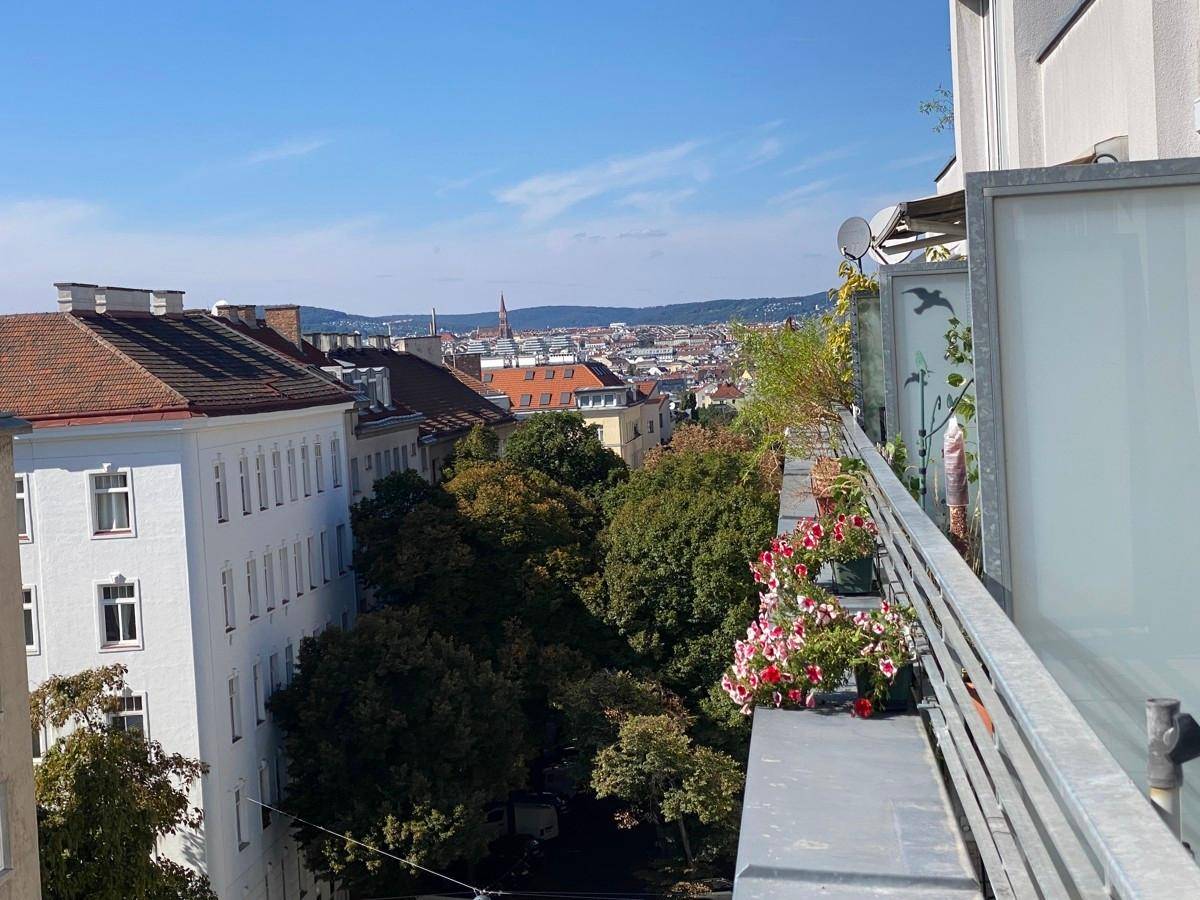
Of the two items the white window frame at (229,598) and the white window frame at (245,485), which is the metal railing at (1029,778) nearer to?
the white window frame at (229,598)

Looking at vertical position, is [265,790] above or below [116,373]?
below

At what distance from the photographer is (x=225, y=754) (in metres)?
28.6

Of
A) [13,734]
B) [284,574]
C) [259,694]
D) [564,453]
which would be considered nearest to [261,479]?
[284,574]

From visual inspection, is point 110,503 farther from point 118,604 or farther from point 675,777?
point 675,777

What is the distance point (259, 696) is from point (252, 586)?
2482 millimetres

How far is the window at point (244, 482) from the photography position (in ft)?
101

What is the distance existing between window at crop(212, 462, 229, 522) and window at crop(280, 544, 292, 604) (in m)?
3.57

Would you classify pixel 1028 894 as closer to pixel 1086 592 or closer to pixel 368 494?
pixel 1086 592

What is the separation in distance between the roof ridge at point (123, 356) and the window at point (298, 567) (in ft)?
21.4

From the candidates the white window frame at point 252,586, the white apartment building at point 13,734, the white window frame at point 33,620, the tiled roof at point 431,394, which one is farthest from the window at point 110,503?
the tiled roof at point 431,394

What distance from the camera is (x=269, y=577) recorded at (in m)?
32.2

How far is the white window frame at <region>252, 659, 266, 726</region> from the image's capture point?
1204 inches

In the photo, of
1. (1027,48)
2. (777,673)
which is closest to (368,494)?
(1027,48)

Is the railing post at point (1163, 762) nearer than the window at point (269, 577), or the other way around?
the railing post at point (1163, 762)
